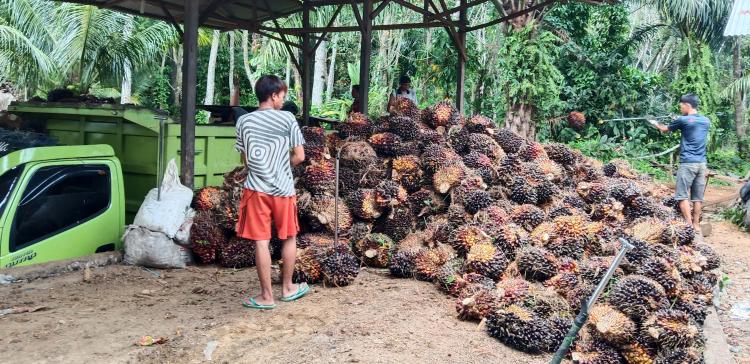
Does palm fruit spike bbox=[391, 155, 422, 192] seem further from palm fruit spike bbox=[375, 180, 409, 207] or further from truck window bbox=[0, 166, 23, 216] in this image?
truck window bbox=[0, 166, 23, 216]

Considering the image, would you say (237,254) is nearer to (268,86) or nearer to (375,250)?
(375,250)

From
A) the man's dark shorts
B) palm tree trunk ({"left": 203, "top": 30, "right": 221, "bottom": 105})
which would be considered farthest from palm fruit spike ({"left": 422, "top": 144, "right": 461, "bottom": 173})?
palm tree trunk ({"left": 203, "top": 30, "right": 221, "bottom": 105})

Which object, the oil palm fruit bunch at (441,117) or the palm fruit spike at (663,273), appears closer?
the palm fruit spike at (663,273)

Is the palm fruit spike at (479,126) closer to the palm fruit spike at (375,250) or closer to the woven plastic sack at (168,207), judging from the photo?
the palm fruit spike at (375,250)

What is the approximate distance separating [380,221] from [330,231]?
0.58 meters

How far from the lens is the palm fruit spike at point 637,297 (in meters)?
4.51

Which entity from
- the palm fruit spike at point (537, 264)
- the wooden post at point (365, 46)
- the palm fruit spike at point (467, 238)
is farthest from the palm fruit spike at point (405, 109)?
the palm fruit spike at point (537, 264)

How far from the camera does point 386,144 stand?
6797 mm

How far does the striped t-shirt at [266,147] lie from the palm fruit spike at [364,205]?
1.61 meters

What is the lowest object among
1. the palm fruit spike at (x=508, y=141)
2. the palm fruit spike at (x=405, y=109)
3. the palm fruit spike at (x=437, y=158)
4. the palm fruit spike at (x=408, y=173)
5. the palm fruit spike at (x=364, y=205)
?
the palm fruit spike at (x=364, y=205)

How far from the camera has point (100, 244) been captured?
19.6 ft

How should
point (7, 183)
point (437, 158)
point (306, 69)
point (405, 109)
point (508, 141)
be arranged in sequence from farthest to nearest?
point (306, 69)
point (405, 109)
point (508, 141)
point (437, 158)
point (7, 183)

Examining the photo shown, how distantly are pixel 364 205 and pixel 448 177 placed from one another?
35.9 inches

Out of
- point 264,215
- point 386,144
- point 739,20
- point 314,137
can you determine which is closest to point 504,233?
point 386,144
